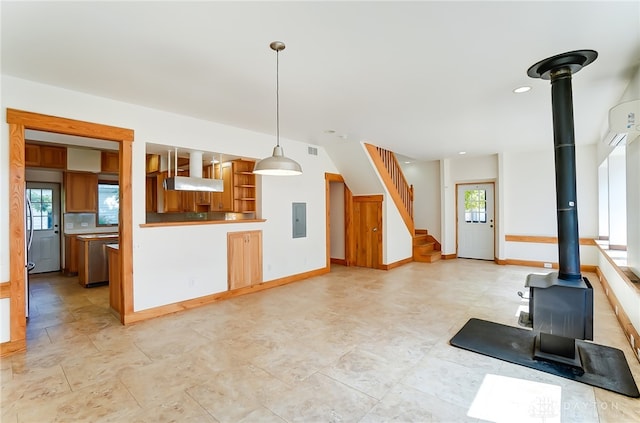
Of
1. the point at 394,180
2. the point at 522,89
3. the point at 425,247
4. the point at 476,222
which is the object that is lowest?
the point at 425,247

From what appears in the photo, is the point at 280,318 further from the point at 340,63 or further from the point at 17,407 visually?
the point at 340,63

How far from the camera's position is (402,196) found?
7.63m

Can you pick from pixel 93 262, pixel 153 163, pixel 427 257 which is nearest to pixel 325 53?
pixel 153 163

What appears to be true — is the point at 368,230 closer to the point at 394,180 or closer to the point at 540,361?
the point at 394,180

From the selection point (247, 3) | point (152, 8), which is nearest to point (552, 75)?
point (247, 3)

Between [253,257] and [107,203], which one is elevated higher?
[107,203]

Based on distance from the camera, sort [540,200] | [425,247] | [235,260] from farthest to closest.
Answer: [425,247] < [540,200] < [235,260]

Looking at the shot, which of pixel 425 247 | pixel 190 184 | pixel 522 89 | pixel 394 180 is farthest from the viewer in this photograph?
pixel 425 247

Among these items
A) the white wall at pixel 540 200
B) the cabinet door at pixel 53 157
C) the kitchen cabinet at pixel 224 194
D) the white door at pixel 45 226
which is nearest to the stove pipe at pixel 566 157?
the kitchen cabinet at pixel 224 194

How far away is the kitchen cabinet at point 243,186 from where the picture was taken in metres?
5.32

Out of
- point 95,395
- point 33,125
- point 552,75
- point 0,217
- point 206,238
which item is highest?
point 552,75

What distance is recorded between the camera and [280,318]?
12.7 ft

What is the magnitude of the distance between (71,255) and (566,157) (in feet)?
27.0

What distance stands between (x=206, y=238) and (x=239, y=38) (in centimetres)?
302
